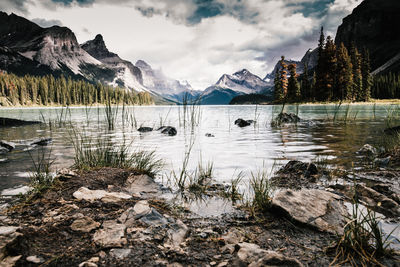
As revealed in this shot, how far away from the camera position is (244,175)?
5.86 metres

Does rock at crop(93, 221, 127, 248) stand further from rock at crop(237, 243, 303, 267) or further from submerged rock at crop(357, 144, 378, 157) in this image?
submerged rock at crop(357, 144, 378, 157)

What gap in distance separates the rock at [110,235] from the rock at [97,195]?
2.75 feet

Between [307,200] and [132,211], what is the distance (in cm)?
278

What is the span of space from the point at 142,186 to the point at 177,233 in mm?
2251

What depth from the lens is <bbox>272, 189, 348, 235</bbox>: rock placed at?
306 centimetres

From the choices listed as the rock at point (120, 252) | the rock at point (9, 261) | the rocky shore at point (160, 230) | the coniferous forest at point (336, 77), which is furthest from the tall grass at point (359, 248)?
the coniferous forest at point (336, 77)

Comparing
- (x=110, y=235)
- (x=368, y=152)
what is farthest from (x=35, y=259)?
(x=368, y=152)

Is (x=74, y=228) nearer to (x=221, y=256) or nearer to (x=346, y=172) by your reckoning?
(x=221, y=256)

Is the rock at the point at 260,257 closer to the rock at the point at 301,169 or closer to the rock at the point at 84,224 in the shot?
the rock at the point at 84,224

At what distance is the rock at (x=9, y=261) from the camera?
198 cm

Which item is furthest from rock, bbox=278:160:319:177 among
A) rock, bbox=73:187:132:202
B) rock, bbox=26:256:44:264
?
rock, bbox=26:256:44:264

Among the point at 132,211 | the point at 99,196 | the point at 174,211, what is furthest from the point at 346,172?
the point at 99,196

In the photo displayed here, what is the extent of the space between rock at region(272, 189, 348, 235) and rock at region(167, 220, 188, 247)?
1495 millimetres

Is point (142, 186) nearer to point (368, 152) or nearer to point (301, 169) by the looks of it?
point (301, 169)
